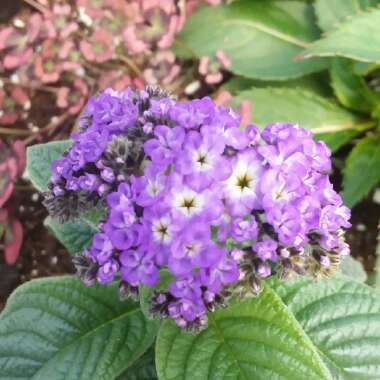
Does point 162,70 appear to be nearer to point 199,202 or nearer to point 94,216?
point 94,216

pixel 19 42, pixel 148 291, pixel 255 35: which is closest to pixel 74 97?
pixel 19 42

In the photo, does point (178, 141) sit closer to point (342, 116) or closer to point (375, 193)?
point (342, 116)

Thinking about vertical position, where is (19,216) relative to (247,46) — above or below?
below

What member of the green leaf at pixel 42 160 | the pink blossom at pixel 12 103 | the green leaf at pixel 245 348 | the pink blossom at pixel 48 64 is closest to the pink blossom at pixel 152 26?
the pink blossom at pixel 48 64

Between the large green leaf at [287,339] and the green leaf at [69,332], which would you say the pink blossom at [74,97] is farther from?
the large green leaf at [287,339]

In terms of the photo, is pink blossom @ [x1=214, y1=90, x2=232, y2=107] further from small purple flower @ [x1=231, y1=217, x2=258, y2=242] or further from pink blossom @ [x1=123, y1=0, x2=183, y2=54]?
small purple flower @ [x1=231, y1=217, x2=258, y2=242]

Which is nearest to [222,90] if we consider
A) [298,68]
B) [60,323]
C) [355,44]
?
[298,68]

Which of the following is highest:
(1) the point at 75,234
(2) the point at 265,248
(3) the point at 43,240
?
(2) the point at 265,248

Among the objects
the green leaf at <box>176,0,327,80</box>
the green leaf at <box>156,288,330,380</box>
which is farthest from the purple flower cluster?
the green leaf at <box>176,0,327,80</box>
